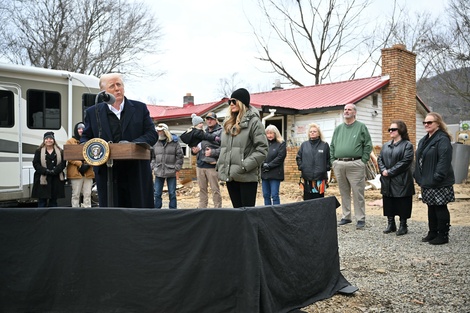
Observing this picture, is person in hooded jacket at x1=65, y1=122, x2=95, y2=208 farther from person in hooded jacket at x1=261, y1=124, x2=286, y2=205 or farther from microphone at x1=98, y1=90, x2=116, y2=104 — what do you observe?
microphone at x1=98, y1=90, x2=116, y2=104

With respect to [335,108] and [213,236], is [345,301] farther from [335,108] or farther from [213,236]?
[335,108]

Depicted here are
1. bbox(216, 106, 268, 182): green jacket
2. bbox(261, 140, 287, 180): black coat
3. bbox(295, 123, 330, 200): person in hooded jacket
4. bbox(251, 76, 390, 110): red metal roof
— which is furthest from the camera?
bbox(251, 76, 390, 110): red metal roof

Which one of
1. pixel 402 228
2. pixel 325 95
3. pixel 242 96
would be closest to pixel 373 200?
pixel 402 228

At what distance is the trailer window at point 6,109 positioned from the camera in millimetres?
8984

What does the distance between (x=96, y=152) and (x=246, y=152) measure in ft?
6.69

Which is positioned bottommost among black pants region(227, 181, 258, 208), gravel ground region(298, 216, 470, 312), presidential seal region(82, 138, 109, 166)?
gravel ground region(298, 216, 470, 312)

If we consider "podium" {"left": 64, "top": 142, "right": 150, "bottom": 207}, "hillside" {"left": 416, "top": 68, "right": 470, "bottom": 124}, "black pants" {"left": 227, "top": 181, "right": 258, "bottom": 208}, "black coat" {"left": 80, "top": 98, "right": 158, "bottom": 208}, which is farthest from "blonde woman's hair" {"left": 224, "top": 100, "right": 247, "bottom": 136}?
"hillside" {"left": 416, "top": 68, "right": 470, "bottom": 124}

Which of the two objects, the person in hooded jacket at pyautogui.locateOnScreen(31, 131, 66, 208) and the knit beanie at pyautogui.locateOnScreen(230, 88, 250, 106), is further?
the person in hooded jacket at pyautogui.locateOnScreen(31, 131, 66, 208)

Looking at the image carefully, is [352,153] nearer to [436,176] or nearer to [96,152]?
[436,176]

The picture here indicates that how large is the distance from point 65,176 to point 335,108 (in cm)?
1110

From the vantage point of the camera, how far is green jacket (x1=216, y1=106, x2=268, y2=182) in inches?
191

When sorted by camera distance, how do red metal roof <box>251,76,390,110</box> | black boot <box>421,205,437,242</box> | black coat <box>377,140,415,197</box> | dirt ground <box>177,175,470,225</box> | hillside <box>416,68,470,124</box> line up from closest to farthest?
black boot <box>421,205,437,242</box>, black coat <box>377,140,415,197</box>, dirt ground <box>177,175,470,225</box>, red metal roof <box>251,76,390,110</box>, hillside <box>416,68,470,124</box>

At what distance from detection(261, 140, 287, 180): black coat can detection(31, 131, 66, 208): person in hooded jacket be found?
3627 millimetres

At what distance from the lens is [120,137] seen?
378 centimetres
